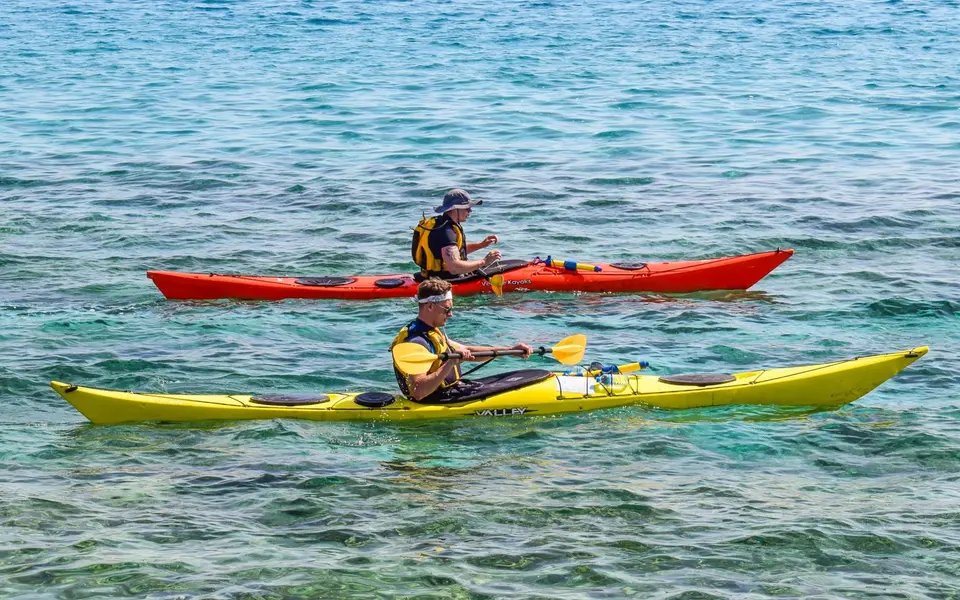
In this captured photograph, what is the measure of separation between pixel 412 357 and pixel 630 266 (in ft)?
15.5

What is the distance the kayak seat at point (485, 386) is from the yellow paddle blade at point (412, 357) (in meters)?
0.56

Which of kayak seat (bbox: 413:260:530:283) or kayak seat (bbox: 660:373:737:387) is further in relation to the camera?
kayak seat (bbox: 413:260:530:283)

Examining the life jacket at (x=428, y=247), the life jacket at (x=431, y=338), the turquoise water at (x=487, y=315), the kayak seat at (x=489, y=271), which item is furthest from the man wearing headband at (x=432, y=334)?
the kayak seat at (x=489, y=271)

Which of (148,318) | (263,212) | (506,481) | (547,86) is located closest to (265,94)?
(547,86)

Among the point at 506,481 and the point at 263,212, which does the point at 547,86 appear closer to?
the point at 263,212

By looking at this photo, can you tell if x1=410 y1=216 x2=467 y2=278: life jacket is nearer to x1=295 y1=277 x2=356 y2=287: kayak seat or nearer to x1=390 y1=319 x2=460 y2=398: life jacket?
x1=295 y1=277 x2=356 y2=287: kayak seat

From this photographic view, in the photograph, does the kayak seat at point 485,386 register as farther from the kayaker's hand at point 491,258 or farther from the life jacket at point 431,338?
the kayaker's hand at point 491,258

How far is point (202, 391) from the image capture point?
8.74 meters

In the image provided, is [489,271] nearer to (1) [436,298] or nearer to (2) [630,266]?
(2) [630,266]

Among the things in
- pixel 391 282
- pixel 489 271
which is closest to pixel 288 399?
pixel 489 271

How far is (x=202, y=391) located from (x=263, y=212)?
6.68 metres

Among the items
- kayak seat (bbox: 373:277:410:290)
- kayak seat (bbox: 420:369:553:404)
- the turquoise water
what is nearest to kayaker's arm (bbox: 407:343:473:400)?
kayak seat (bbox: 420:369:553:404)

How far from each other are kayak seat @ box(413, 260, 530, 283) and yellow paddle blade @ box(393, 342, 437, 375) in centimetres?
322

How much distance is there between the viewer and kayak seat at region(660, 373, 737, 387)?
26.2ft
